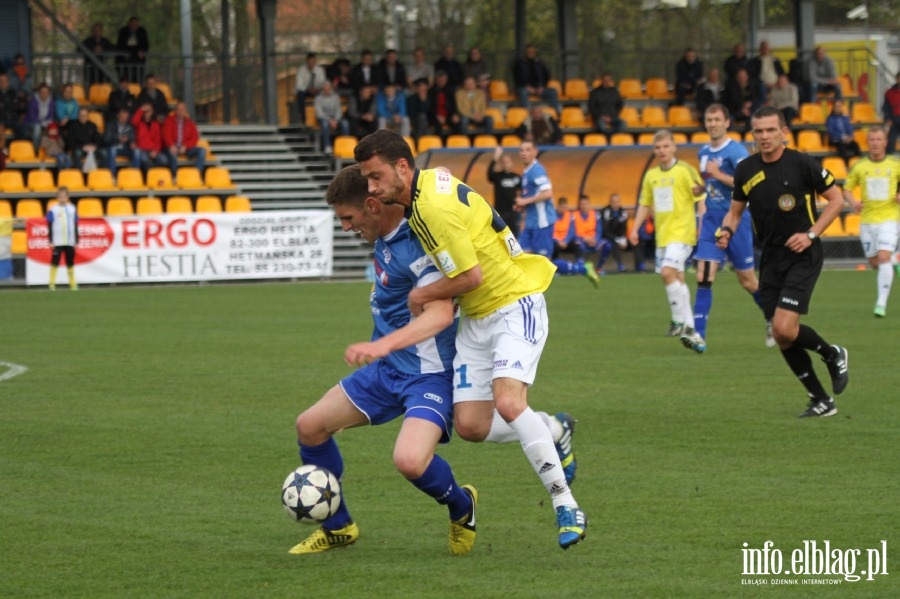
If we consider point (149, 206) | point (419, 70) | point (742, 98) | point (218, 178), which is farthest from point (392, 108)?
point (742, 98)

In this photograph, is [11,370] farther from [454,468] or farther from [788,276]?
[788,276]

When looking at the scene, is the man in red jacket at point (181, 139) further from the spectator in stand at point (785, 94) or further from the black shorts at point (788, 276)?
the black shorts at point (788, 276)

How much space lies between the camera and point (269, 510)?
270 inches

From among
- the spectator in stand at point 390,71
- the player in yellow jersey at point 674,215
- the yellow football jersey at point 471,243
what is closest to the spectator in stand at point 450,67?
the spectator in stand at point 390,71

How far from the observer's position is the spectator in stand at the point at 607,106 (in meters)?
30.8

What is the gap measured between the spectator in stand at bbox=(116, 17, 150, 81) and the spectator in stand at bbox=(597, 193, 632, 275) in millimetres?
11273

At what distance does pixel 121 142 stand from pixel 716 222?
16373mm

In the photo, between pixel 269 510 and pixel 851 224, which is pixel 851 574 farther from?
pixel 851 224

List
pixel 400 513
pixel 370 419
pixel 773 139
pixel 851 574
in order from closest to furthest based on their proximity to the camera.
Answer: pixel 851 574 < pixel 370 419 < pixel 400 513 < pixel 773 139

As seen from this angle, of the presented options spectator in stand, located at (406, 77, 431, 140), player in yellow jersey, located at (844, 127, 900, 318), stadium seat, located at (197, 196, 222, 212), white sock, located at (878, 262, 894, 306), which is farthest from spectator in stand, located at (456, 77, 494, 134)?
white sock, located at (878, 262, 894, 306)

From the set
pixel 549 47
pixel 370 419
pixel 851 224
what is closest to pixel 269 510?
pixel 370 419

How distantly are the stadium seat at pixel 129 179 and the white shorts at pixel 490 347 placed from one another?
21.6m

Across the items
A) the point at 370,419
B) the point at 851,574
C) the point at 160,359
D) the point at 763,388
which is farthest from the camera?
the point at 160,359

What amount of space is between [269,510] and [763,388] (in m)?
5.07
